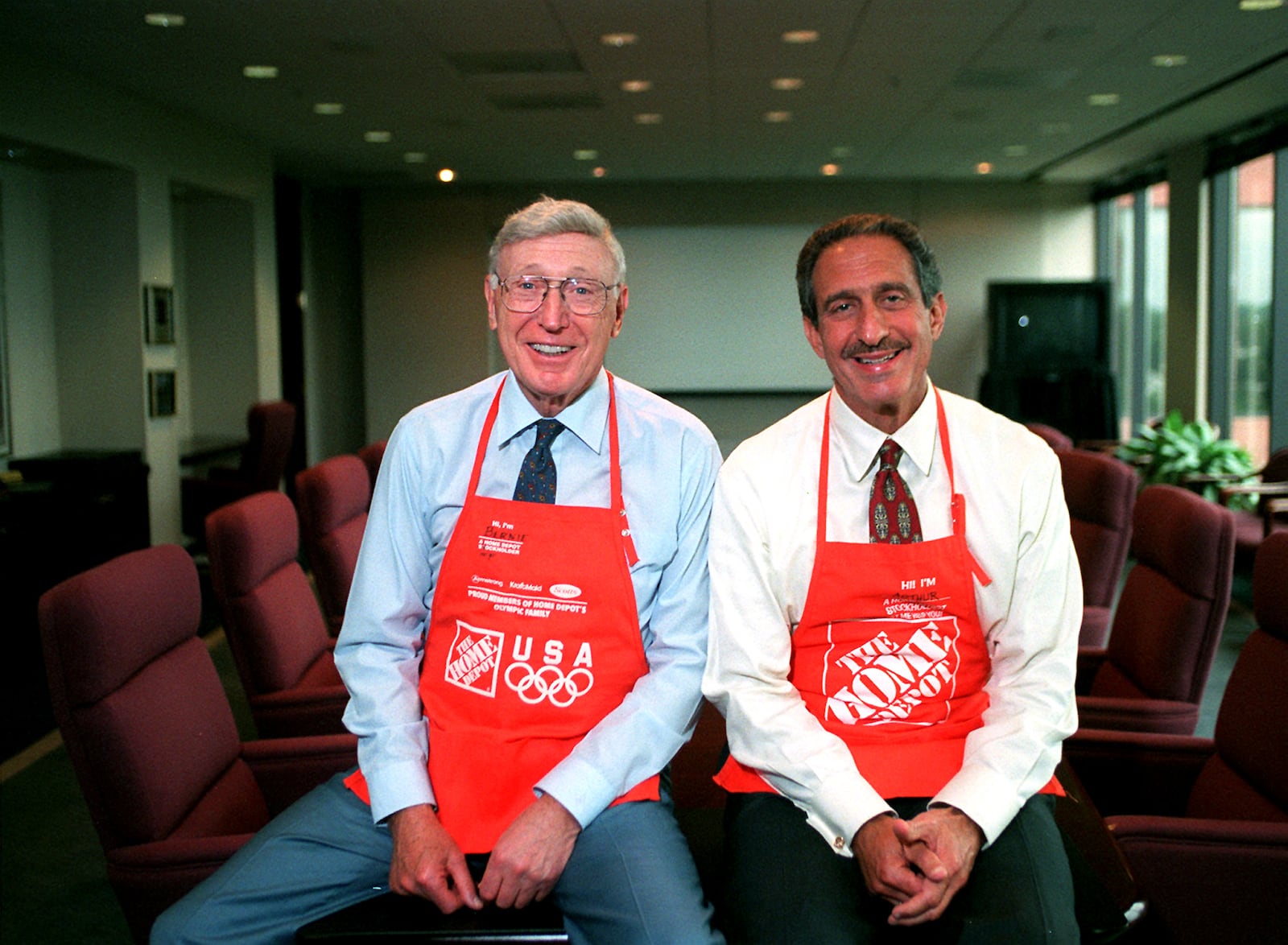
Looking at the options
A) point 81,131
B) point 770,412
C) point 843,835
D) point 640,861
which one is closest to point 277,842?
point 640,861

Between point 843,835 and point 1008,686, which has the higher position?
point 1008,686

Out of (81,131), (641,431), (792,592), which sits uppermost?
(81,131)

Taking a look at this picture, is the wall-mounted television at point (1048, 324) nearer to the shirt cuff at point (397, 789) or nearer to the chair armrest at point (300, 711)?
the chair armrest at point (300, 711)

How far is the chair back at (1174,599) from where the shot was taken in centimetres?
228

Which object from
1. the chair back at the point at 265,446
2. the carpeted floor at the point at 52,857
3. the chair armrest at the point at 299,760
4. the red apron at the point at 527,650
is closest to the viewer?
the red apron at the point at 527,650

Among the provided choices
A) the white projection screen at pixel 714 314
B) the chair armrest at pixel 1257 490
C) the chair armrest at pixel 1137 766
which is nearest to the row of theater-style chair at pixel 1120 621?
the chair armrest at pixel 1137 766

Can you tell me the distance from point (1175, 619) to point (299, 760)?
1.82m

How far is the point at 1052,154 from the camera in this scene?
9875 millimetres

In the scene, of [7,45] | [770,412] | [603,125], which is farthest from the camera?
[770,412]

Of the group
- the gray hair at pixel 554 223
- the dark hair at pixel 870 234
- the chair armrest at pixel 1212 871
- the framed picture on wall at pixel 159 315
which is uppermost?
the framed picture on wall at pixel 159 315

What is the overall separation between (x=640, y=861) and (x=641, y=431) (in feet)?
2.28

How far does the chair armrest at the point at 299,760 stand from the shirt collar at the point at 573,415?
0.68 meters

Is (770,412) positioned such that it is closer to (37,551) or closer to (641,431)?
(37,551)

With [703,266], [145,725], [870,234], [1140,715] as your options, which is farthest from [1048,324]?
[145,725]
